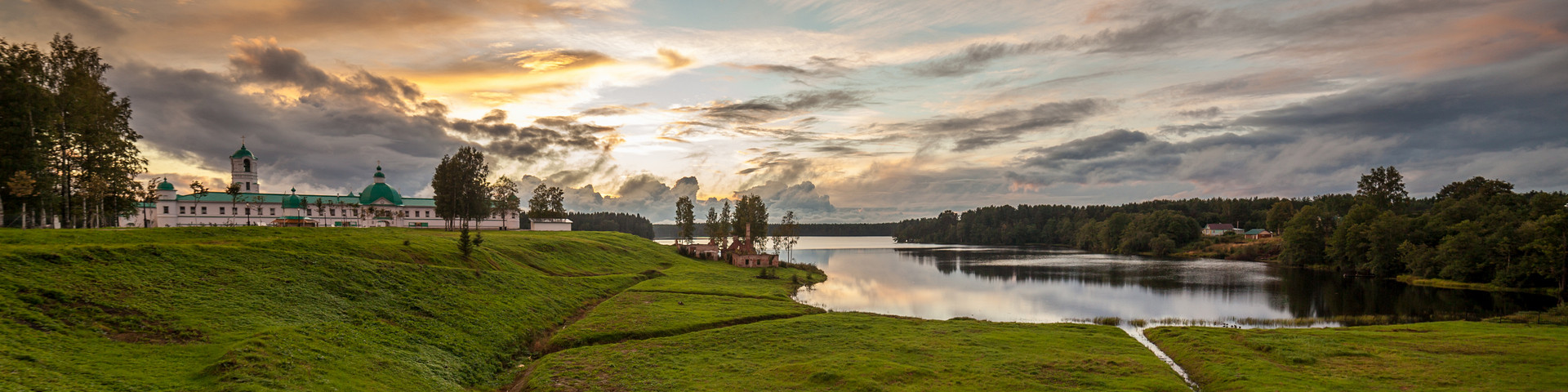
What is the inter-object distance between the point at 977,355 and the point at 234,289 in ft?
118

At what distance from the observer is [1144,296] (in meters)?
71.9

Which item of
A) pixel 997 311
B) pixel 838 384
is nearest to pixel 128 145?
pixel 838 384

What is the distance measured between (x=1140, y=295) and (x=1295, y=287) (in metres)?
26.3

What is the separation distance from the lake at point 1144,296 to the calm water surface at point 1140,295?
0.11 metres

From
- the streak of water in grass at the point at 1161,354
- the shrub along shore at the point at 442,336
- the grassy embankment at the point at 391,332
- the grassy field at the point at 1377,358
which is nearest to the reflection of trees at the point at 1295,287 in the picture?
the shrub along shore at the point at 442,336

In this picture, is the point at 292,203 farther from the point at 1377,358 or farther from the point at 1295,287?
the point at 1295,287

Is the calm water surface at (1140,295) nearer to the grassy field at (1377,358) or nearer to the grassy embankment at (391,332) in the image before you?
the grassy field at (1377,358)

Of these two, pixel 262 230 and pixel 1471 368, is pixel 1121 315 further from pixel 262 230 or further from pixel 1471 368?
pixel 262 230

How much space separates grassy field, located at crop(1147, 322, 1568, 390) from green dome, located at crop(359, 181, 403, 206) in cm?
11988

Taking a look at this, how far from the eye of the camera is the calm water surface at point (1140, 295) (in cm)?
5922

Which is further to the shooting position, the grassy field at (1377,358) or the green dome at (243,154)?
the green dome at (243,154)

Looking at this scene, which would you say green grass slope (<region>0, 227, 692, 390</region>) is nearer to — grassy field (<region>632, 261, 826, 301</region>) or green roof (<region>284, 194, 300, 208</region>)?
grassy field (<region>632, 261, 826, 301</region>)

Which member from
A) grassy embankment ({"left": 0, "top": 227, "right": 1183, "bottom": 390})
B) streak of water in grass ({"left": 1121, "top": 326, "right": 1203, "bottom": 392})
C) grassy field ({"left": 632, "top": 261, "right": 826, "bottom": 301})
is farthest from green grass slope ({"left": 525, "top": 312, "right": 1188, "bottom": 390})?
grassy field ({"left": 632, "top": 261, "right": 826, "bottom": 301})

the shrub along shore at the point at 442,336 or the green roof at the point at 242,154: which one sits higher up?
the green roof at the point at 242,154
